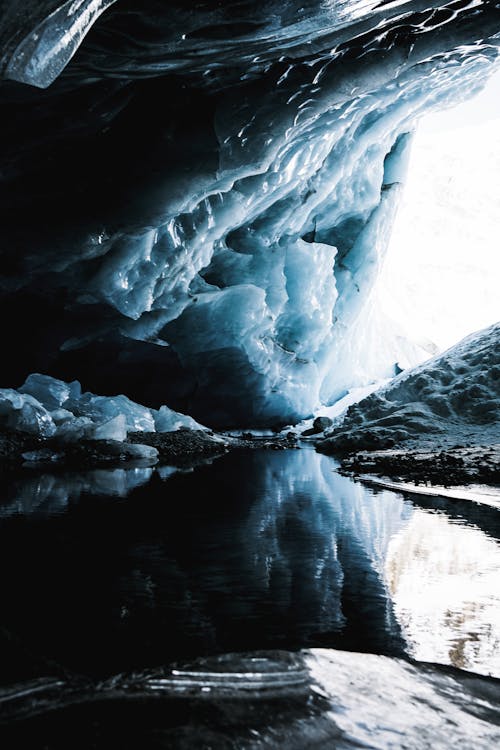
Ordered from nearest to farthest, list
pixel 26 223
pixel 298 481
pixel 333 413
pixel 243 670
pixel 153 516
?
1. pixel 243 670
2. pixel 153 516
3. pixel 298 481
4. pixel 26 223
5. pixel 333 413

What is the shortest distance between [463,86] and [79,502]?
9.28m

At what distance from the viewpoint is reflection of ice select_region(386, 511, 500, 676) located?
5.68 ft

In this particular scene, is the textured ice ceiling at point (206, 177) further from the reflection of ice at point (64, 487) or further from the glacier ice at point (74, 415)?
the reflection of ice at point (64, 487)

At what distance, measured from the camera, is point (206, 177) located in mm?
7336

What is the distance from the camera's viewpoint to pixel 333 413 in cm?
1753

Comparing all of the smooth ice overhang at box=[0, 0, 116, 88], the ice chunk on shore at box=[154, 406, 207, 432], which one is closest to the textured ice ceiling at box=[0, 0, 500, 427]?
the smooth ice overhang at box=[0, 0, 116, 88]

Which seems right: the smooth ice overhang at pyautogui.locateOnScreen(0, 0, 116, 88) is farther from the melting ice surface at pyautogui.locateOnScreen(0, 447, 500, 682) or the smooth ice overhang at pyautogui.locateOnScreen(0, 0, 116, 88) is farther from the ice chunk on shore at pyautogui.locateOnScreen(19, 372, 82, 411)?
the ice chunk on shore at pyautogui.locateOnScreen(19, 372, 82, 411)

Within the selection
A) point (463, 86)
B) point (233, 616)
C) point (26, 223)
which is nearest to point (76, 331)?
point (26, 223)

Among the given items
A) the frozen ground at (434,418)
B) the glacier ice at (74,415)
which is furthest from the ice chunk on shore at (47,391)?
the frozen ground at (434,418)

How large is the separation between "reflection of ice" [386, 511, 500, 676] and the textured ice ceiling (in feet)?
10.2

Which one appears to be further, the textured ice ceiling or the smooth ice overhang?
the textured ice ceiling

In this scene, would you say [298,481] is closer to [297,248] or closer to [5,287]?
[5,287]

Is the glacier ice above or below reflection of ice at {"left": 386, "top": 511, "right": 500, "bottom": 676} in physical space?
above

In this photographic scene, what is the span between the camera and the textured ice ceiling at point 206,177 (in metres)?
4.79
